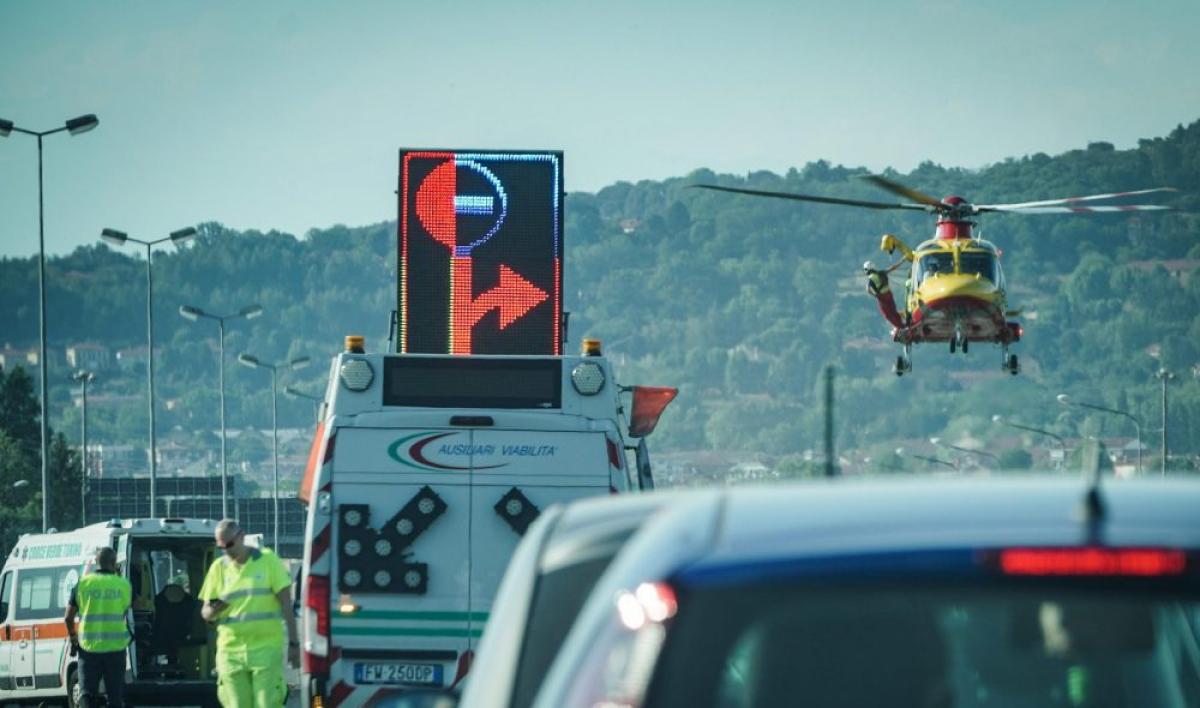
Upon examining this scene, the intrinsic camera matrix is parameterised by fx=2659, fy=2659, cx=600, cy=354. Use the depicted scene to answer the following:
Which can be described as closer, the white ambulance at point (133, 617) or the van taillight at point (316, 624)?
the van taillight at point (316, 624)

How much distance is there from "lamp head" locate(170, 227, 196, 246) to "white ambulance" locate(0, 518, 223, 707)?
4018 centimetres

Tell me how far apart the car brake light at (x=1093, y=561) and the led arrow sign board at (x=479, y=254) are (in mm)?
15767

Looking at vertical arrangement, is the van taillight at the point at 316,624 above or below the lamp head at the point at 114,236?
below

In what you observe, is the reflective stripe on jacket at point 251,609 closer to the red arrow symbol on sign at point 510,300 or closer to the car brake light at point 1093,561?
the red arrow symbol on sign at point 510,300

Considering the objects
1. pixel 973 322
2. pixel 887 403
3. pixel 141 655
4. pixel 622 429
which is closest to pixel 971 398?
pixel 973 322

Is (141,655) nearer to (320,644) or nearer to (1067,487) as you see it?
(320,644)

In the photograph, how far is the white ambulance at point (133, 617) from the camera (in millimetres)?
22203

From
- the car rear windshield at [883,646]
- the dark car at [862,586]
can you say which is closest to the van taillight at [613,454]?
the car rear windshield at [883,646]

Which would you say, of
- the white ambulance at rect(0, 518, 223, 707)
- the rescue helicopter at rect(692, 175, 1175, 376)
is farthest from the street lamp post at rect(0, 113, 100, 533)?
the white ambulance at rect(0, 518, 223, 707)

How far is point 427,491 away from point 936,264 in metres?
30.4

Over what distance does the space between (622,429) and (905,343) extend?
30402 mm

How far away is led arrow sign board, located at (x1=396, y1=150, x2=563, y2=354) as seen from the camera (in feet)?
63.5

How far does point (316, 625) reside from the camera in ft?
46.2

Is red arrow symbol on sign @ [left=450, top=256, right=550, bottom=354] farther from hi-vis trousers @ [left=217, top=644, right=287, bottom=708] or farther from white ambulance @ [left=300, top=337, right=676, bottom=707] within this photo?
hi-vis trousers @ [left=217, top=644, right=287, bottom=708]
